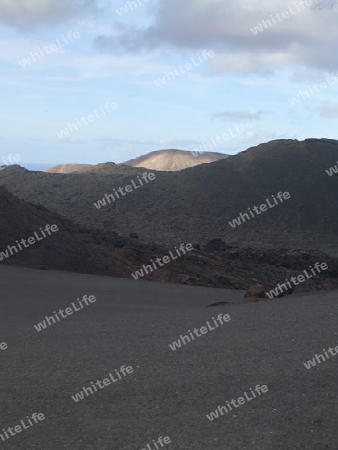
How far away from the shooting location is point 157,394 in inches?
236

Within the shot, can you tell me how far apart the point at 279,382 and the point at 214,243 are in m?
25.1

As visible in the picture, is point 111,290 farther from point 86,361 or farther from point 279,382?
point 279,382

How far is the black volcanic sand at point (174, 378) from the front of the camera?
5.06 meters

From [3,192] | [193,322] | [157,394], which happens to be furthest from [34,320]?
[3,192]
